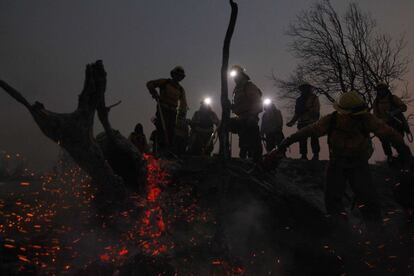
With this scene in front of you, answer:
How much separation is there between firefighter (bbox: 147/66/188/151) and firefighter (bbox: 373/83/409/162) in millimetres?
4964

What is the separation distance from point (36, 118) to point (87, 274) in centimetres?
233

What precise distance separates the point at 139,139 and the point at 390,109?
626 cm

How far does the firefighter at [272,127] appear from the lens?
1139 cm

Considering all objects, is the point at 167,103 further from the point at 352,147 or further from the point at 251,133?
the point at 352,147

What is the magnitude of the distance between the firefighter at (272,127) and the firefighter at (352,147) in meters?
6.03

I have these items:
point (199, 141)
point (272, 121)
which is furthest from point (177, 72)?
point (272, 121)

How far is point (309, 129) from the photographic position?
5.26 meters

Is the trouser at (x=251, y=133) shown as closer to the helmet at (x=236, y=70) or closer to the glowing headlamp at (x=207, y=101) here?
the helmet at (x=236, y=70)

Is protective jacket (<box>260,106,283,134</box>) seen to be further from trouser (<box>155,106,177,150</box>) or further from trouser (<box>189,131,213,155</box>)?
trouser (<box>155,106,177,150</box>)

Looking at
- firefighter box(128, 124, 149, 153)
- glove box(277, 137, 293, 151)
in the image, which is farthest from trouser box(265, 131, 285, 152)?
glove box(277, 137, 293, 151)

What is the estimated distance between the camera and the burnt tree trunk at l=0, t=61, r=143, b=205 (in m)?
4.91

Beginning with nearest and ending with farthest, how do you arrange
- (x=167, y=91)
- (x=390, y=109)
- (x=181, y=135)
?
1. (x=167, y=91)
2. (x=390, y=109)
3. (x=181, y=135)

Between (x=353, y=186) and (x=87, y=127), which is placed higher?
(x=87, y=127)

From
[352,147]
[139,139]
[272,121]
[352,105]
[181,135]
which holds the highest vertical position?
[272,121]
